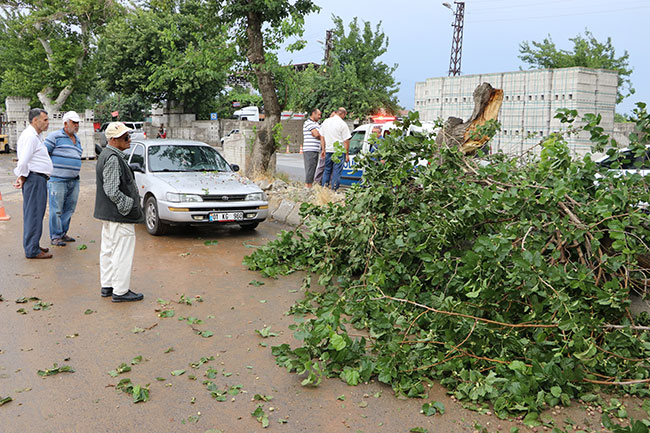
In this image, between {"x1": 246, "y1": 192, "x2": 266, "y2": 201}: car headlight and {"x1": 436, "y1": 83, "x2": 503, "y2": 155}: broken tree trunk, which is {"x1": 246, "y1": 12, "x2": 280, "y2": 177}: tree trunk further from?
{"x1": 436, "y1": 83, "x2": 503, "y2": 155}: broken tree trunk

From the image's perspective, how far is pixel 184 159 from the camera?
10836 mm

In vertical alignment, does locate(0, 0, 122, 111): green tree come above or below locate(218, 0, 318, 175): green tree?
above

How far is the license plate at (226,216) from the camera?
9.49 m

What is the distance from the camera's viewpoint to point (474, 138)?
7.48 m

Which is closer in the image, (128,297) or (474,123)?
(128,297)

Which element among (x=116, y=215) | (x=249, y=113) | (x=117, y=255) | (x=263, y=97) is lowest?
(x=117, y=255)

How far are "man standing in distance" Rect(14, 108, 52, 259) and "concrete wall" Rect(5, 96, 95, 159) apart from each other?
17.1m

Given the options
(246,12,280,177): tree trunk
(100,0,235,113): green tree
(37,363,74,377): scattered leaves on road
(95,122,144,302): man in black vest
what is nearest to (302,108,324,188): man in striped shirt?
(246,12,280,177): tree trunk

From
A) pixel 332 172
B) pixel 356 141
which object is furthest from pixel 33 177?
pixel 356 141

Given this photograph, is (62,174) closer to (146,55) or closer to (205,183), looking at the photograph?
(205,183)

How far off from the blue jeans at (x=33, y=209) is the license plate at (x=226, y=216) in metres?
2.48

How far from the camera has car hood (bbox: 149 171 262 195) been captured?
9.55 m

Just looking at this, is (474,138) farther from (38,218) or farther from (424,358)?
(38,218)

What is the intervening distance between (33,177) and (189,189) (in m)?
2.29
